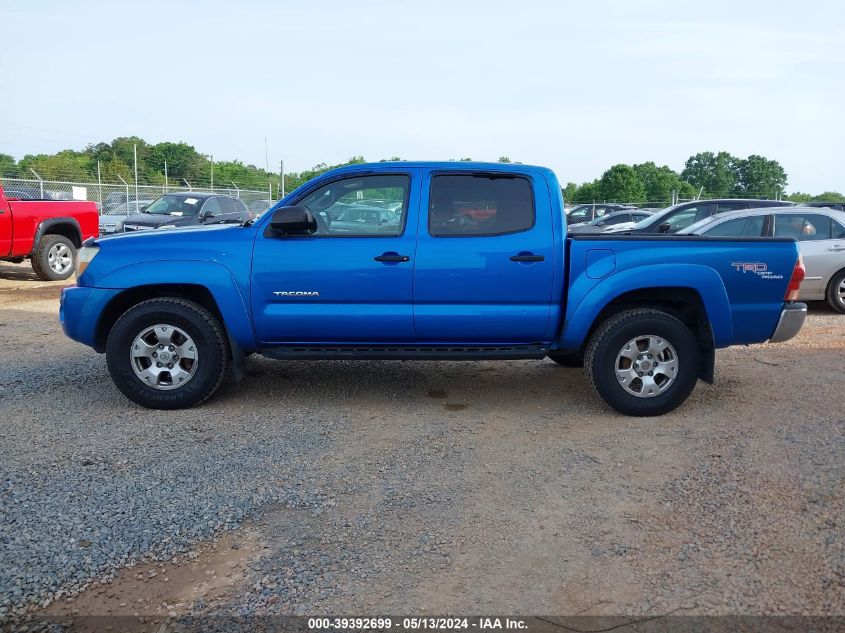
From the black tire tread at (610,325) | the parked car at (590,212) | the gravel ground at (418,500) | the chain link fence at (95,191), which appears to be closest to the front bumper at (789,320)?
the gravel ground at (418,500)

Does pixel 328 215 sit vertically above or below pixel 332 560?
above

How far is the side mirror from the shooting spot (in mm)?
5379

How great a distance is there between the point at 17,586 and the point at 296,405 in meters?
2.84

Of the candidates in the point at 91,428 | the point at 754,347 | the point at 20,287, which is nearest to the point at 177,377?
the point at 91,428

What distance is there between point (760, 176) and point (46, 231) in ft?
215

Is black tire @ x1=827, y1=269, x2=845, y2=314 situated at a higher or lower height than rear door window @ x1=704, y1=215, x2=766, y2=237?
lower

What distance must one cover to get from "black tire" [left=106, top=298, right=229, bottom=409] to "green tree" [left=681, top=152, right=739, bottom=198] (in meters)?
68.0

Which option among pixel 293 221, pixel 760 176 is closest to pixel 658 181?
pixel 760 176

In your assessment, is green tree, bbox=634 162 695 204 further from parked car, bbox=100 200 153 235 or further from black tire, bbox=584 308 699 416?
black tire, bbox=584 308 699 416

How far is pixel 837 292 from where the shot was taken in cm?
1062

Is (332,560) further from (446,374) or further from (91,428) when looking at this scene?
(446,374)

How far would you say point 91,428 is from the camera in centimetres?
519

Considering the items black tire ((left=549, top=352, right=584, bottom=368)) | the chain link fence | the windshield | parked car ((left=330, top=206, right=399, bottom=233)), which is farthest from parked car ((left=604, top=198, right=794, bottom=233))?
the chain link fence

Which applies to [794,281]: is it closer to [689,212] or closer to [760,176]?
[689,212]
